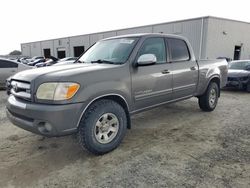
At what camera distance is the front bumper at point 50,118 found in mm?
2871

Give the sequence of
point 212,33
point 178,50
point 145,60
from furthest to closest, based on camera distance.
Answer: point 212,33, point 178,50, point 145,60

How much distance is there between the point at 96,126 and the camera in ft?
11.0

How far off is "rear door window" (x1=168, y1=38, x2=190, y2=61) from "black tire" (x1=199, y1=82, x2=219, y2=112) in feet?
4.03

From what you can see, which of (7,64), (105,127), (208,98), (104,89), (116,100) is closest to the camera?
(104,89)

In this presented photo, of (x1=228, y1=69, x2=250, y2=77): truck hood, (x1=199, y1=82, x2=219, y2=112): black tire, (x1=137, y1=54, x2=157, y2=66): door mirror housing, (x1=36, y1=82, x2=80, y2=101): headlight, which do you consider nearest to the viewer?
(x1=36, y1=82, x2=80, y2=101): headlight

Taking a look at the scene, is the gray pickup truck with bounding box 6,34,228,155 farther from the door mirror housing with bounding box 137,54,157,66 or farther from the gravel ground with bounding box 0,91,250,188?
the gravel ground with bounding box 0,91,250,188

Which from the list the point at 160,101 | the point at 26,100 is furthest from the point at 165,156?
the point at 26,100

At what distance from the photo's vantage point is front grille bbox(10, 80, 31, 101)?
3110 millimetres

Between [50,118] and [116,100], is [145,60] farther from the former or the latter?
[50,118]

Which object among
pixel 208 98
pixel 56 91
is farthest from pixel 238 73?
pixel 56 91

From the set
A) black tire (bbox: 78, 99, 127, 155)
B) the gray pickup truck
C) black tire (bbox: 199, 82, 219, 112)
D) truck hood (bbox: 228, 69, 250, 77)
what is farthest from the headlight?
truck hood (bbox: 228, 69, 250, 77)

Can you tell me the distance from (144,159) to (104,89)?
3.95 ft

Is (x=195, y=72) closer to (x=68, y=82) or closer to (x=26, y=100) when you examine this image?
(x=68, y=82)

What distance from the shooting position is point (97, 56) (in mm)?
4328
